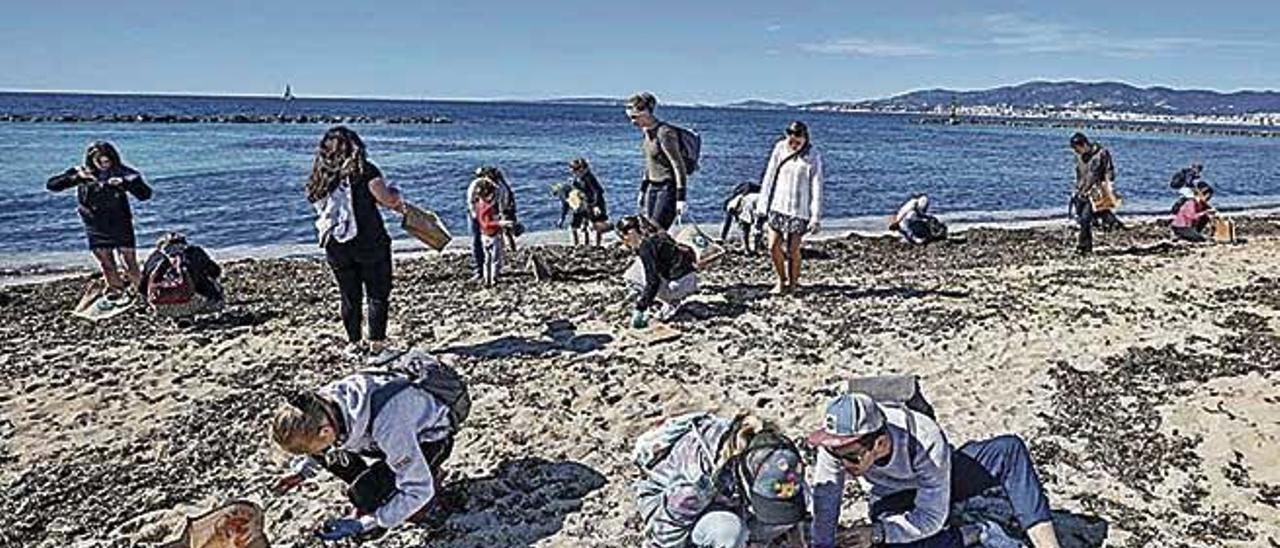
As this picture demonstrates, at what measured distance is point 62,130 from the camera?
6394cm

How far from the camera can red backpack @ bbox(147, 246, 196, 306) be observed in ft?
28.2

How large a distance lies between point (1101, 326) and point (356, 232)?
5384mm

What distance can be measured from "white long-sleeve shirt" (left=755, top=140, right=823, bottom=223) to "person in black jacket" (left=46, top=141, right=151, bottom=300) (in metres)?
5.14

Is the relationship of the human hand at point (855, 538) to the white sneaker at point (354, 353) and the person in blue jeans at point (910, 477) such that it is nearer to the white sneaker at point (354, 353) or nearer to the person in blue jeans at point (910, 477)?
the person in blue jeans at point (910, 477)

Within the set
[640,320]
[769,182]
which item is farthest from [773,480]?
[769,182]

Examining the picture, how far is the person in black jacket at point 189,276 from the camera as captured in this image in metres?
8.67

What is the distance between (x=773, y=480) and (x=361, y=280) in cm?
413

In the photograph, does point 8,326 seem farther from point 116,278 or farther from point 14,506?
point 14,506

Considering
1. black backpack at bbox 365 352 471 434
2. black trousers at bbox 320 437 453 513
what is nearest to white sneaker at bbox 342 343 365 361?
black backpack at bbox 365 352 471 434

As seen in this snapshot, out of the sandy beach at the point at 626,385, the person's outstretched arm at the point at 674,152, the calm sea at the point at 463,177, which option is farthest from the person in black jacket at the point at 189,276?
the calm sea at the point at 463,177

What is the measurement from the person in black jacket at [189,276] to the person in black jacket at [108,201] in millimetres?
355

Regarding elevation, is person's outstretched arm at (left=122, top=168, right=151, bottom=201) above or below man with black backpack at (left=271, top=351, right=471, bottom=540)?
above

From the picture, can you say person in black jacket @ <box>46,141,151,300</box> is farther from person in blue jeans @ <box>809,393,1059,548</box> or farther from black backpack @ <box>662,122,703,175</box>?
person in blue jeans @ <box>809,393,1059,548</box>

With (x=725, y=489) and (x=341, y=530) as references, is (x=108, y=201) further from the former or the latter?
(x=725, y=489)
